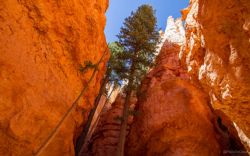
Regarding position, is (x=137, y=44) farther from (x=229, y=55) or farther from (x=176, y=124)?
(x=229, y=55)

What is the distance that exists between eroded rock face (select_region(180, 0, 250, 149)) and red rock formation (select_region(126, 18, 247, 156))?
5.16 m

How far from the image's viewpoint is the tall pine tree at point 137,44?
1664 centimetres

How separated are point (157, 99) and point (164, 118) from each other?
78.8 inches

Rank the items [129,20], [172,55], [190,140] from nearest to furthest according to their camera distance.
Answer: [190,140] → [129,20] → [172,55]

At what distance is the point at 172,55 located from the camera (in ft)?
72.9

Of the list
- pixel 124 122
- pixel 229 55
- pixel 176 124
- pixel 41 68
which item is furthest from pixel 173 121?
pixel 41 68

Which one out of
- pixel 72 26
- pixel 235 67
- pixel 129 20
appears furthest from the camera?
pixel 129 20

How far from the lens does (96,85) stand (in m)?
16.4

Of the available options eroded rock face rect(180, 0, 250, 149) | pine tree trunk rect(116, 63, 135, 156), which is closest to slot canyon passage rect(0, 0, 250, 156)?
eroded rock face rect(180, 0, 250, 149)

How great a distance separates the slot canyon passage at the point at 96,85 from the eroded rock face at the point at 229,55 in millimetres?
36

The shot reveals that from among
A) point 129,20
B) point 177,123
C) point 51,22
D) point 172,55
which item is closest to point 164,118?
point 177,123

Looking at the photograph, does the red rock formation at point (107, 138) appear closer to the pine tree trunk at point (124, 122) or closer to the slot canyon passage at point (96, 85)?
the slot canyon passage at point (96, 85)

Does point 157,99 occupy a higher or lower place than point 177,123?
higher

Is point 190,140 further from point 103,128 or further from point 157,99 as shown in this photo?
point 103,128
